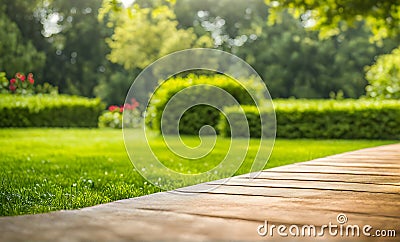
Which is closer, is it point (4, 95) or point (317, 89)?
point (4, 95)

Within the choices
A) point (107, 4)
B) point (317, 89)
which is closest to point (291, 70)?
point (317, 89)

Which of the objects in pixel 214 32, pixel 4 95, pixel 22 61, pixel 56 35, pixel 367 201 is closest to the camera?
pixel 367 201

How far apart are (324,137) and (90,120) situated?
8546 millimetres

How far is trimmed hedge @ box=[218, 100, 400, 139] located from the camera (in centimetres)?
1032

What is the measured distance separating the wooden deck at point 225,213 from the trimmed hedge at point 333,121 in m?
7.98

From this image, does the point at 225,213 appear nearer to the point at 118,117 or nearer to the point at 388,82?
the point at 388,82

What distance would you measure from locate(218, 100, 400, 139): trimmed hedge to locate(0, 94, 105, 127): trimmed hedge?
Answer: 5619mm

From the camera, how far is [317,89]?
88.7 ft

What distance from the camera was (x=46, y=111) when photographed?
14414 mm

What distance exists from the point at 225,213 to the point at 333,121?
950cm

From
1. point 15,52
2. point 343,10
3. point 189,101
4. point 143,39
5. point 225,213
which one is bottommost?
point 225,213

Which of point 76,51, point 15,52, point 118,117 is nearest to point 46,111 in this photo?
point 118,117

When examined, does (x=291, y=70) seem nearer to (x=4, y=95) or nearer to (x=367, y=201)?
(x=4, y=95)

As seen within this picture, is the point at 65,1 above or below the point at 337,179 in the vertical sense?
above
